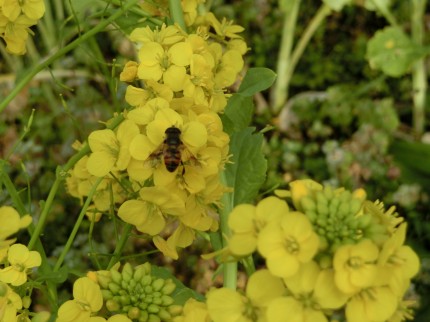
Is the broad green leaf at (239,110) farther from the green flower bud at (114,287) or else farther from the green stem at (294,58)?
the green stem at (294,58)

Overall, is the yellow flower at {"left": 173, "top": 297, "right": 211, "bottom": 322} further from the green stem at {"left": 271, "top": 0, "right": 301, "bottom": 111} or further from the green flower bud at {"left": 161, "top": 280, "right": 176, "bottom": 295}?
the green stem at {"left": 271, "top": 0, "right": 301, "bottom": 111}

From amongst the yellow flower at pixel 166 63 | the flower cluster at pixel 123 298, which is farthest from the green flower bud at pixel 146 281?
the yellow flower at pixel 166 63

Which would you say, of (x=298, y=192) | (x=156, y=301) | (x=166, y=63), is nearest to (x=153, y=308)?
(x=156, y=301)

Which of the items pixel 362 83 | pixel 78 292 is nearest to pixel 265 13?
pixel 362 83

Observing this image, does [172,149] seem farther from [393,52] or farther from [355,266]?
[393,52]

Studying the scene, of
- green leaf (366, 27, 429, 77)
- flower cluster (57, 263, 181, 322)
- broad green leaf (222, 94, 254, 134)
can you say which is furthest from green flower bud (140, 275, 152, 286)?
green leaf (366, 27, 429, 77)

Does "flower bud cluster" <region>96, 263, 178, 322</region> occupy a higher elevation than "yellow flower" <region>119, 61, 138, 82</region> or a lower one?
lower

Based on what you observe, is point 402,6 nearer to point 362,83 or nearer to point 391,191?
point 362,83

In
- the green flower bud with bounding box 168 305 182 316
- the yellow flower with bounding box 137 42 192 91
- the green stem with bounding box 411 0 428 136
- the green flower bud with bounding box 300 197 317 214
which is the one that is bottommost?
the green stem with bounding box 411 0 428 136
